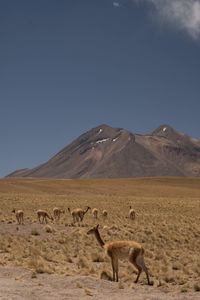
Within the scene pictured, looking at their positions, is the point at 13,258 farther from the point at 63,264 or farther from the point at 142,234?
the point at 142,234

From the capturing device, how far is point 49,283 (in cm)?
966

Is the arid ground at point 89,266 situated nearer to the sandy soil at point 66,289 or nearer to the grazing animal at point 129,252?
the sandy soil at point 66,289

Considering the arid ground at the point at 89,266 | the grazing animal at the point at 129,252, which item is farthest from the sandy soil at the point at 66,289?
Result: the grazing animal at the point at 129,252

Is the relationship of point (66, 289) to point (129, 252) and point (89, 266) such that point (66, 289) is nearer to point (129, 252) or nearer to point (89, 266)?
point (129, 252)

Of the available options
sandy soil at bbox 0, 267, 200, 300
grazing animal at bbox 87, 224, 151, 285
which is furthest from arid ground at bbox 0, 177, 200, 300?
grazing animal at bbox 87, 224, 151, 285

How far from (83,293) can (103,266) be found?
3824 mm

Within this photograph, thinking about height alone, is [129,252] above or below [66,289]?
above

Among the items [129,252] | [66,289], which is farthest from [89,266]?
[66,289]

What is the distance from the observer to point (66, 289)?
9.19m

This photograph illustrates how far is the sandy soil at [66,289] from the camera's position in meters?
8.41

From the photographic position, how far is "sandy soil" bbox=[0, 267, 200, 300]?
331 inches

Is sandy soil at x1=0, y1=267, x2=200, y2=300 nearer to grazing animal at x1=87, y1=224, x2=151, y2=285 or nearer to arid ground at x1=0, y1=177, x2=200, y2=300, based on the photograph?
arid ground at x1=0, y1=177, x2=200, y2=300

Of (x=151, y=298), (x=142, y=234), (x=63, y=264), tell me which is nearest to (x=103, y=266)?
(x=63, y=264)

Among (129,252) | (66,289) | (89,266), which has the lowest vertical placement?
(89,266)
